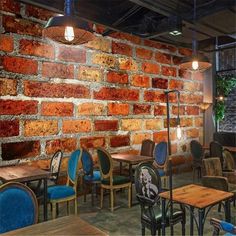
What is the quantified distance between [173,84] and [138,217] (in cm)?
334

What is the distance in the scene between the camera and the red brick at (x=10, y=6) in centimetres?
366

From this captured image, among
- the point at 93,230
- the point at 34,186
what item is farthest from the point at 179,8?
the point at 93,230

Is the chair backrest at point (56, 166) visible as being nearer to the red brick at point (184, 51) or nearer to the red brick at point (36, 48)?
the red brick at point (36, 48)

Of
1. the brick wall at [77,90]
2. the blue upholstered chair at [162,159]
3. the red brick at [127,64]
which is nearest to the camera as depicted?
the brick wall at [77,90]

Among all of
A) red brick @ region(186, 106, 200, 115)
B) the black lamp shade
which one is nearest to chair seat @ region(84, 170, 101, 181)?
the black lamp shade

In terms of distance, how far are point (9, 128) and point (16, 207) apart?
2.20 m

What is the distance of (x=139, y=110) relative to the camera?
529 centimetres

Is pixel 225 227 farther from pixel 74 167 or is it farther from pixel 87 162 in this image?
pixel 87 162

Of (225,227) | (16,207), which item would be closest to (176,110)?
(225,227)

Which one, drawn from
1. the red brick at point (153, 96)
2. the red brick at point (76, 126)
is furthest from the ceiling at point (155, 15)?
the red brick at point (76, 126)

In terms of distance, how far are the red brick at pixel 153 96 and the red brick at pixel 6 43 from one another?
260 centimetres

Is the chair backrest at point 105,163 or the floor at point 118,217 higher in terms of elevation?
the chair backrest at point 105,163

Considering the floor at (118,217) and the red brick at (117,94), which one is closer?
the floor at (118,217)

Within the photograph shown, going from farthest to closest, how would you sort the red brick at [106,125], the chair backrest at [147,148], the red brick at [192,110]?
the red brick at [192,110], the chair backrest at [147,148], the red brick at [106,125]
